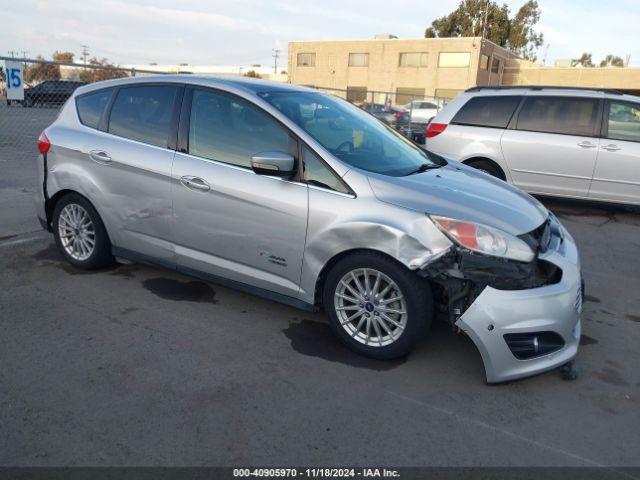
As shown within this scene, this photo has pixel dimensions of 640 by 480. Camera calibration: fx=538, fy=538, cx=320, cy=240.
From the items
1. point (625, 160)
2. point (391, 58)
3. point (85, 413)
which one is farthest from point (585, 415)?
point (391, 58)

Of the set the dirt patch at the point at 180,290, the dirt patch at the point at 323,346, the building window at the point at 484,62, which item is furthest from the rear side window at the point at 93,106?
the building window at the point at 484,62

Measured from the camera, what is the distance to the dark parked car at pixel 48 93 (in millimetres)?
Result: 8695

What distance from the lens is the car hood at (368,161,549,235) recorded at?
10.8ft

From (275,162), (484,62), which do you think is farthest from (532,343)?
(484,62)

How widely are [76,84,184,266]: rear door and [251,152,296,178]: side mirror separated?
2.90ft

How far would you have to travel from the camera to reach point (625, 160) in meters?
7.45

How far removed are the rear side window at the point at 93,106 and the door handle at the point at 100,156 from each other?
0.92 ft

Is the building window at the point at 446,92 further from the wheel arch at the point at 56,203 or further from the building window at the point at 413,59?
the wheel arch at the point at 56,203

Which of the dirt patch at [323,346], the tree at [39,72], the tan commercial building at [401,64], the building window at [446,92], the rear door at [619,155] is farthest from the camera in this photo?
the building window at [446,92]

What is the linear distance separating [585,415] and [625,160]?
566cm

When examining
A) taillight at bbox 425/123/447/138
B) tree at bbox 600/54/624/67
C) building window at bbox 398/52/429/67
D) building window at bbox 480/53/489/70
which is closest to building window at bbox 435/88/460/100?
building window at bbox 398/52/429/67

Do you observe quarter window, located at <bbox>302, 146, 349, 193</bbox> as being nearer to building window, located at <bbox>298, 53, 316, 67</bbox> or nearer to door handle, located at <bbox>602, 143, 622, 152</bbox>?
door handle, located at <bbox>602, 143, 622, 152</bbox>

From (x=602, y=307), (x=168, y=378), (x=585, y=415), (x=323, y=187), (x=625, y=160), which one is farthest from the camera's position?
(x=625, y=160)

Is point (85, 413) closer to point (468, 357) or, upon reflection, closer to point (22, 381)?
point (22, 381)
